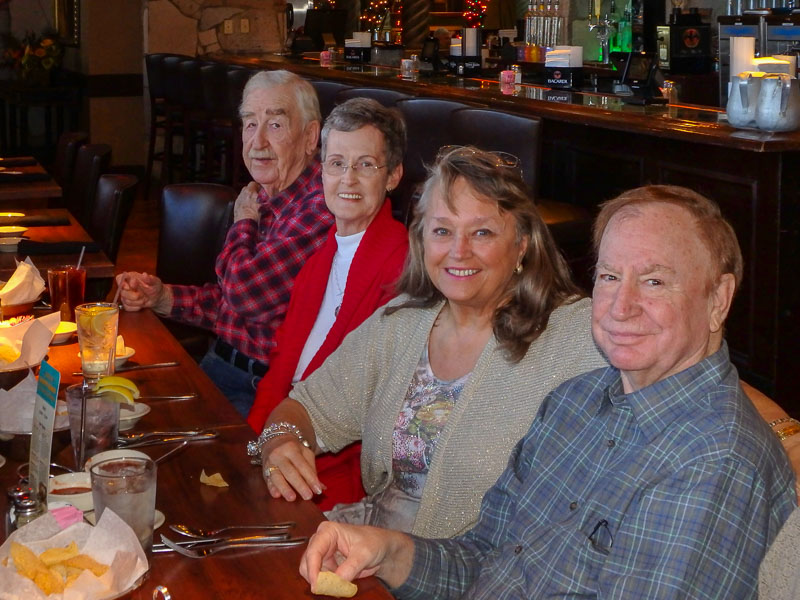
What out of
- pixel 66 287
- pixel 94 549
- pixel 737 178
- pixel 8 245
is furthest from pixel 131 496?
pixel 737 178

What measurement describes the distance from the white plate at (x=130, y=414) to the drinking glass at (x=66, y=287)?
0.77 meters

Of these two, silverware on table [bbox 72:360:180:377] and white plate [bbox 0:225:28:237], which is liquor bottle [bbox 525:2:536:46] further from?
silverware on table [bbox 72:360:180:377]

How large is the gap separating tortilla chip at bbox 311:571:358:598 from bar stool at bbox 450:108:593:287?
182cm

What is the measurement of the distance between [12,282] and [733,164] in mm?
2533

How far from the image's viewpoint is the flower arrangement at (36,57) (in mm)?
9852

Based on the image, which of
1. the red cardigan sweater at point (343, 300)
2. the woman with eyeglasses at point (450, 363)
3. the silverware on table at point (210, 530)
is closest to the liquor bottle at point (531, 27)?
the red cardigan sweater at point (343, 300)

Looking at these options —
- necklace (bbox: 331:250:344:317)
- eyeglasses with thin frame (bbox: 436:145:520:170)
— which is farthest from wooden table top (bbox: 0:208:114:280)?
eyeglasses with thin frame (bbox: 436:145:520:170)

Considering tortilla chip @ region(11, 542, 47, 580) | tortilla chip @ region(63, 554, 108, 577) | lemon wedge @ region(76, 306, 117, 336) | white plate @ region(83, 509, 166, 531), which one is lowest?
white plate @ region(83, 509, 166, 531)

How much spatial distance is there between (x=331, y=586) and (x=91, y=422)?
0.61m

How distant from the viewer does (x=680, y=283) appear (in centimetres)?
140

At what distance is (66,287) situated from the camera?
2.71 metres

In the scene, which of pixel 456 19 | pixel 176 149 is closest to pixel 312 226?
pixel 176 149

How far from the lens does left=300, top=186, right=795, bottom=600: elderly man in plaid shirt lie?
4.16ft

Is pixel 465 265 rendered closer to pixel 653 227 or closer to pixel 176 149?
pixel 653 227
